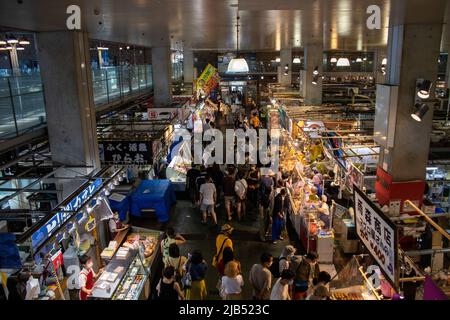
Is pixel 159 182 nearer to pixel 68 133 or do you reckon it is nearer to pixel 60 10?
pixel 68 133

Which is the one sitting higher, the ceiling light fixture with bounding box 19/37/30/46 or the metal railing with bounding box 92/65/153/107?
the ceiling light fixture with bounding box 19/37/30/46

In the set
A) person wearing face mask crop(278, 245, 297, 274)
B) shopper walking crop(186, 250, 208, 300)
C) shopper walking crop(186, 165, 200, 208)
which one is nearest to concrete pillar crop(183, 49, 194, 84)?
shopper walking crop(186, 165, 200, 208)

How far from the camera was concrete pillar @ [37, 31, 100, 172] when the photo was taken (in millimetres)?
7398

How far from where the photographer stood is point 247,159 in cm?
1600

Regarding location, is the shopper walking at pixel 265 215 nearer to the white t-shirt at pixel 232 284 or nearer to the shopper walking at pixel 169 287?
the white t-shirt at pixel 232 284

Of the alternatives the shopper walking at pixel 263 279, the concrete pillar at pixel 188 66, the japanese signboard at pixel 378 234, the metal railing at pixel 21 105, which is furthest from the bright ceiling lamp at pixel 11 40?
the concrete pillar at pixel 188 66

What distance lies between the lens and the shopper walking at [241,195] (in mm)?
11172

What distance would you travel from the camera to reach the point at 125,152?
949cm

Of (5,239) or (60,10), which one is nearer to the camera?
(5,239)

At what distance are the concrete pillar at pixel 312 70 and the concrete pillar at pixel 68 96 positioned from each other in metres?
11.3

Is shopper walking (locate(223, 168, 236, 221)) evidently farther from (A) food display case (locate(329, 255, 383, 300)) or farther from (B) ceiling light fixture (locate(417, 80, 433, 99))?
(B) ceiling light fixture (locate(417, 80, 433, 99))

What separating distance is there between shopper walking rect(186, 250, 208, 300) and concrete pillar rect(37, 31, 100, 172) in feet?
9.83
